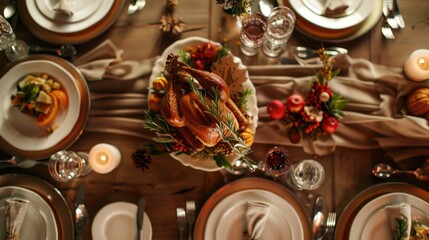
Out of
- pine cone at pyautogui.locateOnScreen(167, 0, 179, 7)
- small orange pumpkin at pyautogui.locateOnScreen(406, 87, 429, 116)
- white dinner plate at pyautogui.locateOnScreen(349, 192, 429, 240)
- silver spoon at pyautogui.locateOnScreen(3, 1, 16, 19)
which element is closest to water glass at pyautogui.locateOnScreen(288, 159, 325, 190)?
white dinner plate at pyautogui.locateOnScreen(349, 192, 429, 240)

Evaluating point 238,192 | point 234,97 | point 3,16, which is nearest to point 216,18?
point 234,97

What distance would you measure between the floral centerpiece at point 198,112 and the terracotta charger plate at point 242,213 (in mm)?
137

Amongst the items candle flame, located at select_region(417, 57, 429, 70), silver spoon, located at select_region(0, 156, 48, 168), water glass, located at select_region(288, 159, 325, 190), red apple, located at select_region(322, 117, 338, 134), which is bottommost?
water glass, located at select_region(288, 159, 325, 190)

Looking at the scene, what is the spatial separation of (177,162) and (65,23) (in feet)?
1.98

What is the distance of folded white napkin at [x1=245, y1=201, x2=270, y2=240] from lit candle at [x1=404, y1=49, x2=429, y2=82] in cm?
66

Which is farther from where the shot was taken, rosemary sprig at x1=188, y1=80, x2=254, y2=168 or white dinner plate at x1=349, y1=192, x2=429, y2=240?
white dinner plate at x1=349, y1=192, x2=429, y2=240

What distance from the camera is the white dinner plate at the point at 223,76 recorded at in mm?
1173

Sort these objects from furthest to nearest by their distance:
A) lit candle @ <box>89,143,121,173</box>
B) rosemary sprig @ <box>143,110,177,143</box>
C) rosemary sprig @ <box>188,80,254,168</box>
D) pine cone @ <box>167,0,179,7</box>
Answer: pine cone @ <box>167,0,179,7</box>, lit candle @ <box>89,143,121,173</box>, rosemary sprig @ <box>143,110,177,143</box>, rosemary sprig @ <box>188,80,254,168</box>

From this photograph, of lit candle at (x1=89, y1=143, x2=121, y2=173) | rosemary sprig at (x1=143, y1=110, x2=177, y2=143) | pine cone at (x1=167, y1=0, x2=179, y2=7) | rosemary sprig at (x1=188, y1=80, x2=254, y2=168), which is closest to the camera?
rosemary sprig at (x1=188, y1=80, x2=254, y2=168)

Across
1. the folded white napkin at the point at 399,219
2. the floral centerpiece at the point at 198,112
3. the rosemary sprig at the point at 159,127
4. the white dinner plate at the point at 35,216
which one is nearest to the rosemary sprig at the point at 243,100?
the floral centerpiece at the point at 198,112

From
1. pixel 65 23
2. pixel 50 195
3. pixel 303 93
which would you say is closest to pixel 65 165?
pixel 50 195

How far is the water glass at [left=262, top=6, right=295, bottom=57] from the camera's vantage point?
124cm

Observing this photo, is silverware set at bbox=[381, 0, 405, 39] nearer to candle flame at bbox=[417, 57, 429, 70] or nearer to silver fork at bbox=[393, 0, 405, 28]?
silver fork at bbox=[393, 0, 405, 28]

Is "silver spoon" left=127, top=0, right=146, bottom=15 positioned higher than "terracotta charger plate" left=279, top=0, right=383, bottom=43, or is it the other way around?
"silver spoon" left=127, top=0, right=146, bottom=15
